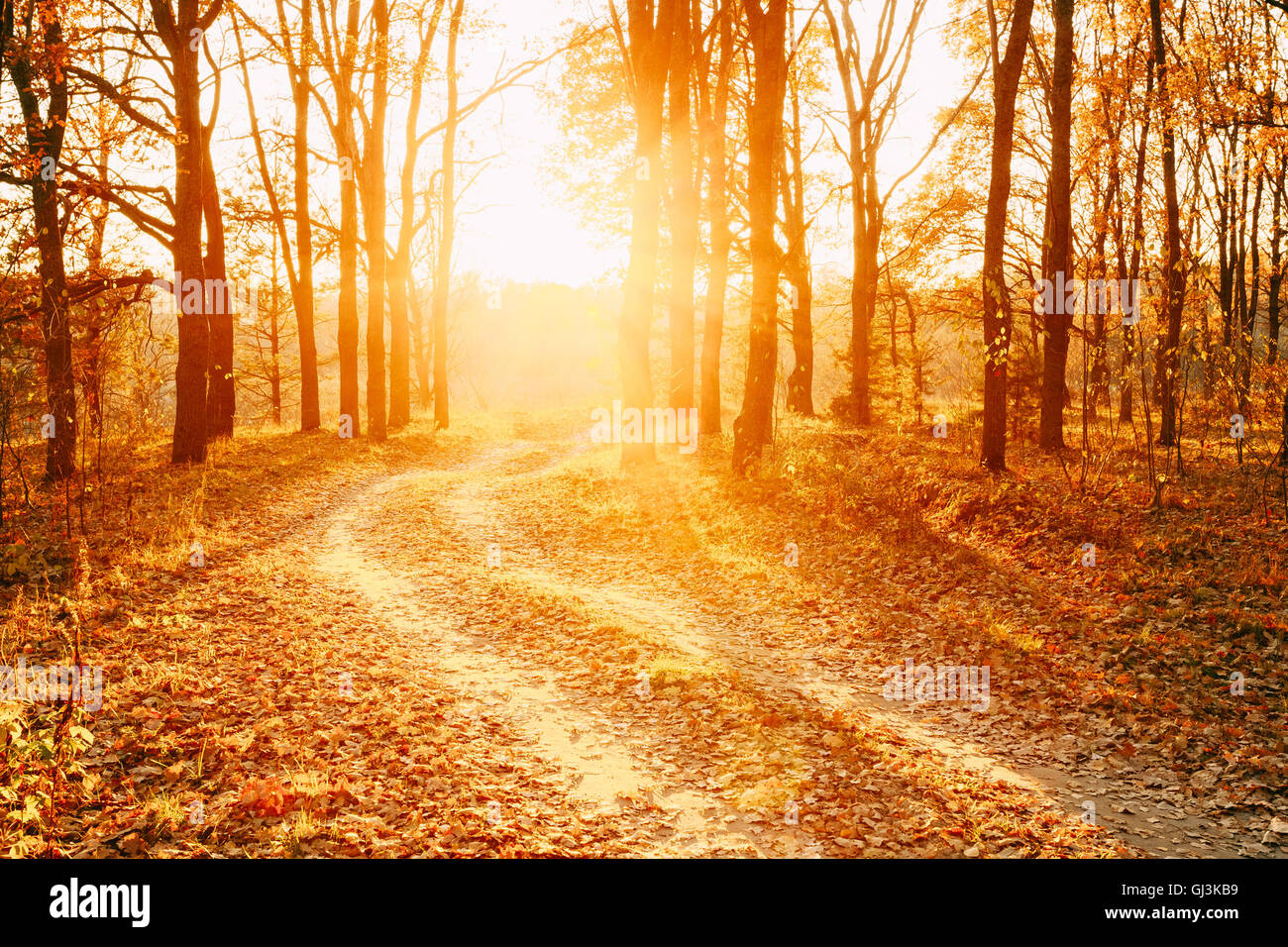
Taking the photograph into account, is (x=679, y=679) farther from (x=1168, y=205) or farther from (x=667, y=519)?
(x=1168, y=205)

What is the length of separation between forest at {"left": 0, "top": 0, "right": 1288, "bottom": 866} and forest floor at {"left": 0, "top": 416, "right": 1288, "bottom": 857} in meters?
0.05

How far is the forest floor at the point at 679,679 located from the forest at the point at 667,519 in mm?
46

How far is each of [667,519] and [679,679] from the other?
6489 millimetres

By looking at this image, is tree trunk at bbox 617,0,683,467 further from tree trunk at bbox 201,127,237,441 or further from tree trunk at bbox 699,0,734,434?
tree trunk at bbox 201,127,237,441

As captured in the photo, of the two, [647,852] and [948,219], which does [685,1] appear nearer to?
[948,219]

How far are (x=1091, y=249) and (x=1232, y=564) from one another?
20459mm

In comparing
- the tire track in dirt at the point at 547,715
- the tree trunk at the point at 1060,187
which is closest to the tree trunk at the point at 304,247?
the tire track in dirt at the point at 547,715

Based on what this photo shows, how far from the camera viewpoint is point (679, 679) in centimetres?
739

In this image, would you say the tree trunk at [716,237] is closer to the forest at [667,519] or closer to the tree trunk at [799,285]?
the forest at [667,519]

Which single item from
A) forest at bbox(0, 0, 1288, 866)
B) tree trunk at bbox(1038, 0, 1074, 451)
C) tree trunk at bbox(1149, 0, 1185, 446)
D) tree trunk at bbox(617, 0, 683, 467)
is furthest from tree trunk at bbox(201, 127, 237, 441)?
tree trunk at bbox(1149, 0, 1185, 446)

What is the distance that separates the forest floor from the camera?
4.99 metres

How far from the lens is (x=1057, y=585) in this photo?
9195 mm

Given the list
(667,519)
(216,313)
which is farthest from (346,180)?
(667,519)
